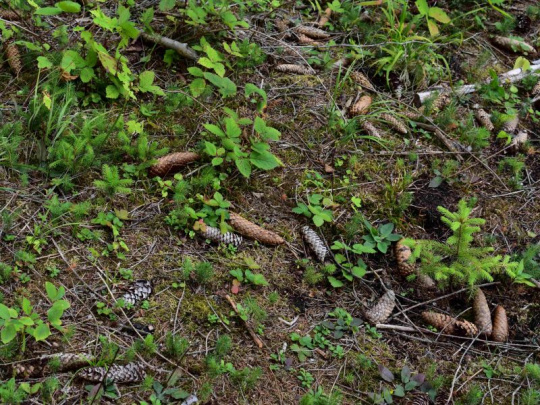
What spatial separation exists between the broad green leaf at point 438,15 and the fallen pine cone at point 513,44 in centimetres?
65

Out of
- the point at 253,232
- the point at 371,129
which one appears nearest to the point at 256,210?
the point at 253,232

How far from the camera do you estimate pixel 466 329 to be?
2.97 m

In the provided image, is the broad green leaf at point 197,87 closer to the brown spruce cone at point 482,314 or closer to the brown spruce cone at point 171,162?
the brown spruce cone at point 171,162

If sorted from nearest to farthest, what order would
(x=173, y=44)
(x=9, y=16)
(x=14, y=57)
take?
(x=14, y=57), (x=9, y=16), (x=173, y=44)

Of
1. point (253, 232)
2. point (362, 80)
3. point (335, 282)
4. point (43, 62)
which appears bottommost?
point (335, 282)

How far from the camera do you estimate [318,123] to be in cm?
384

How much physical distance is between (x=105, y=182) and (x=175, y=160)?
457 mm

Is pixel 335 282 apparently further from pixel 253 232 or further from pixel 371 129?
pixel 371 129

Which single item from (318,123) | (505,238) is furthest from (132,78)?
(505,238)

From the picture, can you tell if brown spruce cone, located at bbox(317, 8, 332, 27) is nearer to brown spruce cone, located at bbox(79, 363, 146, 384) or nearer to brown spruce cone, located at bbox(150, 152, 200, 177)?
brown spruce cone, located at bbox(150, 152, 200, 177)

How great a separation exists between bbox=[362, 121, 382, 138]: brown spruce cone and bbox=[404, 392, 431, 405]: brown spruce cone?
5.87 ft

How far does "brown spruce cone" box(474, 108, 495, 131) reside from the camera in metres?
4.11

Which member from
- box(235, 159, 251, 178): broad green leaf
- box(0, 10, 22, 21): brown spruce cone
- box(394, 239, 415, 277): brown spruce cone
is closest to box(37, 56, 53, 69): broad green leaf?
box(0, 10, 22, 21): brown spruce cone

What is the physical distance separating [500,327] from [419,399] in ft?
2.24
